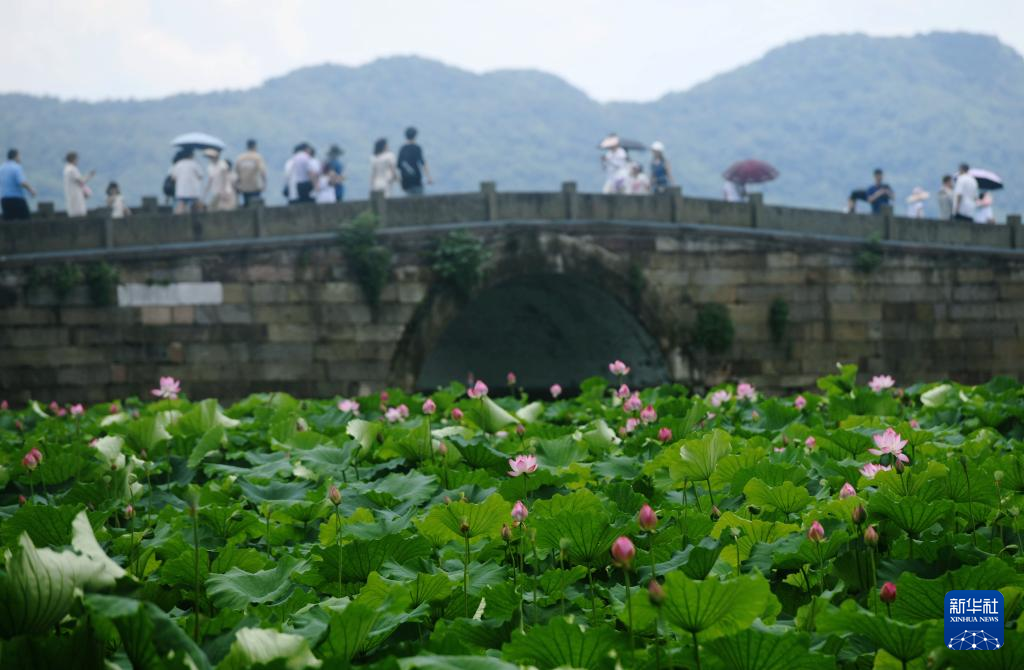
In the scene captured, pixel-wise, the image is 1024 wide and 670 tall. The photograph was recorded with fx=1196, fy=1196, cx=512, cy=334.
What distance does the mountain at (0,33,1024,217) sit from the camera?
95.6 meters

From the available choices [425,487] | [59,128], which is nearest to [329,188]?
[425,487]

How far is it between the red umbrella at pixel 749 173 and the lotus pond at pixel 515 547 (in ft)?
61.0

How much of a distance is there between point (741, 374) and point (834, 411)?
12.3 m

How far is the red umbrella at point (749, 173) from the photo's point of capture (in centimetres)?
2269

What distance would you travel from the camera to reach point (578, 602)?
94.9 inches

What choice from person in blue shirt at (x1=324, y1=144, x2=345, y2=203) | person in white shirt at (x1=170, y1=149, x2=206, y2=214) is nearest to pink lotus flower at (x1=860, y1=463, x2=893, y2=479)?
person in white shirt at (x1=170, y1=149, x2=206, y2=214)

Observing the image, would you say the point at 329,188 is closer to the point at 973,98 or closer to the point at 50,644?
the point at 50,644

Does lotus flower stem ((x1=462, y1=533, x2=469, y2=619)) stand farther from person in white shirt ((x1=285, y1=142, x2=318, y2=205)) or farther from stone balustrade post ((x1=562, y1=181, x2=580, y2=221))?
stone balustrade post ((x1=562, y1=181, x2=580, y2=221))

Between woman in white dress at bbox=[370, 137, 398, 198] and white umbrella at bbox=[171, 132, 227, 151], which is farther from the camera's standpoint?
white umbrella at bbox=[171, 132, 227, 151]

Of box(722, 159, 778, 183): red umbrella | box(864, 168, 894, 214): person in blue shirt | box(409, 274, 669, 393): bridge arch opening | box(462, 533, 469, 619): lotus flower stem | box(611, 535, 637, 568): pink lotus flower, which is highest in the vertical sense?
box(722, 159, 778, 183): red umbrella

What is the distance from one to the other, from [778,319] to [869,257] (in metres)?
1.73

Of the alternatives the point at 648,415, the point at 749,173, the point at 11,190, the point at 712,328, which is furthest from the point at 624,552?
the point at 749,173

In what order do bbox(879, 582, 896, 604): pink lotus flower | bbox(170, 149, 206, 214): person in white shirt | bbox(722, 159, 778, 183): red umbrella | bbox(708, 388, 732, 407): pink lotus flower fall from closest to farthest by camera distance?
1. bbox(879, 582, 896, 604): pink lotus flower
2. bbox(708, 388, 732, 407): pink lotus flower
3. bbox(170, 149, 206, 214): person in white shirt
4. bbox(722, 159, 778, 183): red umbrella

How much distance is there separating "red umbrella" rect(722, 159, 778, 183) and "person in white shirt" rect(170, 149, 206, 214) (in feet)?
35.6
